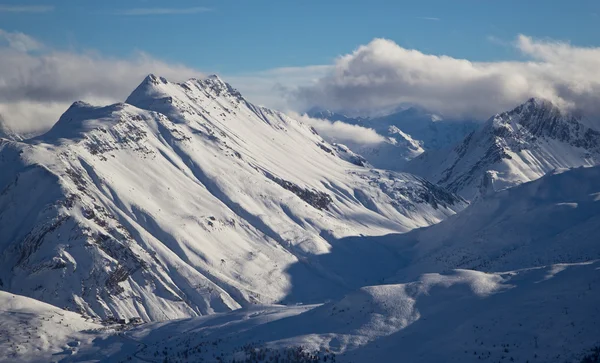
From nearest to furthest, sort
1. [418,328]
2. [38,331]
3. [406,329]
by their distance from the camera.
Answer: [418,328] < [406,329] < [38,331]

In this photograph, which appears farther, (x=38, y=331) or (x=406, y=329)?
(x=38, y=331)

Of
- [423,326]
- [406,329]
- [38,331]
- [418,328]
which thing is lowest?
[38,331]

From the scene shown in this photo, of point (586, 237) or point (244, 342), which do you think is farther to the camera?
point (586, 237)

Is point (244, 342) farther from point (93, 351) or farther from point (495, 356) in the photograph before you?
point (495, 356)

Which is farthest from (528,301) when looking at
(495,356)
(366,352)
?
(366,352)

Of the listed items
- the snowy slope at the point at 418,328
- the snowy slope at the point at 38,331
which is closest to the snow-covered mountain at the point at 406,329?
the snowy slope at the point at 418,328

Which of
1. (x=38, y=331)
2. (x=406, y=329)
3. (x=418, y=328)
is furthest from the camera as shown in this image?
(x=38, y=331)

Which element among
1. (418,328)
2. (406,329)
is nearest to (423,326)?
(418,328)

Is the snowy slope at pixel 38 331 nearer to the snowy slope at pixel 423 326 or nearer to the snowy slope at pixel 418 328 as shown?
the snowy slope at pixel 418 328

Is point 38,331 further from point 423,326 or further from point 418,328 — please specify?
point 423,326

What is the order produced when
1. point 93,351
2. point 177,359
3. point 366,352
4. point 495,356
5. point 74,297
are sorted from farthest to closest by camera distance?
point 74,297
point 93,351
point 177,359
point 366,352
point 495,356

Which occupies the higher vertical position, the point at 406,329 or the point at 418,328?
the point at 418,328
